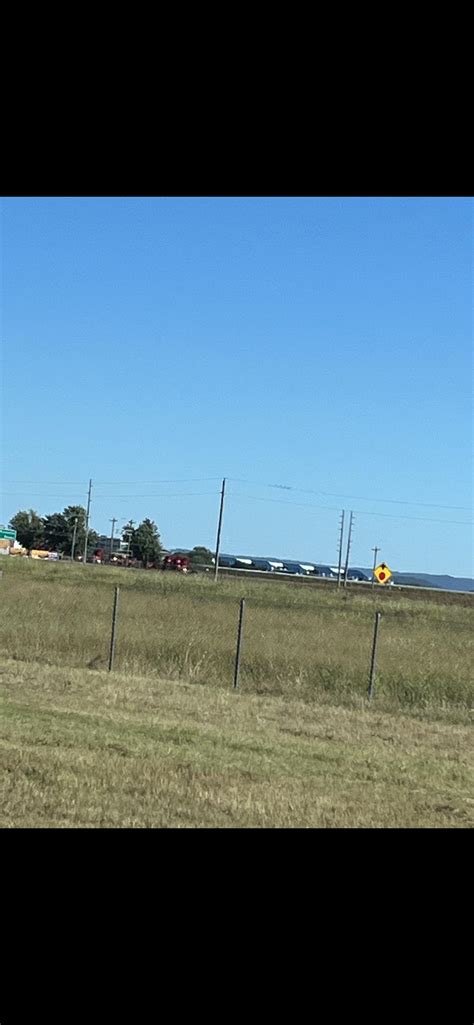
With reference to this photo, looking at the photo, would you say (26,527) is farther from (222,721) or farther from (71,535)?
(222,721)

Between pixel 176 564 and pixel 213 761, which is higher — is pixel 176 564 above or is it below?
above

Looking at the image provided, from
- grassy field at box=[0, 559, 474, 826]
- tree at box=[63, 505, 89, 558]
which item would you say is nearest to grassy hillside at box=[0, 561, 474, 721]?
grassy field at box=[0, 559, 474, 826]

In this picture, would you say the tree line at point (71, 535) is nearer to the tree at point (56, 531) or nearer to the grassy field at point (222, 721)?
the tree at point (56, 531)

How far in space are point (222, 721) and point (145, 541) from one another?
354 feet

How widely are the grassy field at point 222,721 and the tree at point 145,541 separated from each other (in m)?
89.3

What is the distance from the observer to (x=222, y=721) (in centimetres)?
1681

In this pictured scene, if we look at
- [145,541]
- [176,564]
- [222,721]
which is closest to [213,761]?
[222,721]

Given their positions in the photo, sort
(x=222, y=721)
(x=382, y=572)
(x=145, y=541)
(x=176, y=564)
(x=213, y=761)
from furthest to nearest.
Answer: (x=145, y=541) < (x=176, y=564) < (x=382, y=572) < (x=222, y=721) < (x=213, y=761)

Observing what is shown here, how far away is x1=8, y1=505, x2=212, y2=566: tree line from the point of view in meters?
120

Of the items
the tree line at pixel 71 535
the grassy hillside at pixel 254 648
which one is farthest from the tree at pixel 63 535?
the grassy hillside at pixel 254 648

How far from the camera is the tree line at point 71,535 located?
120 metres

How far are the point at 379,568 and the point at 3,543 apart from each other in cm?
3594
